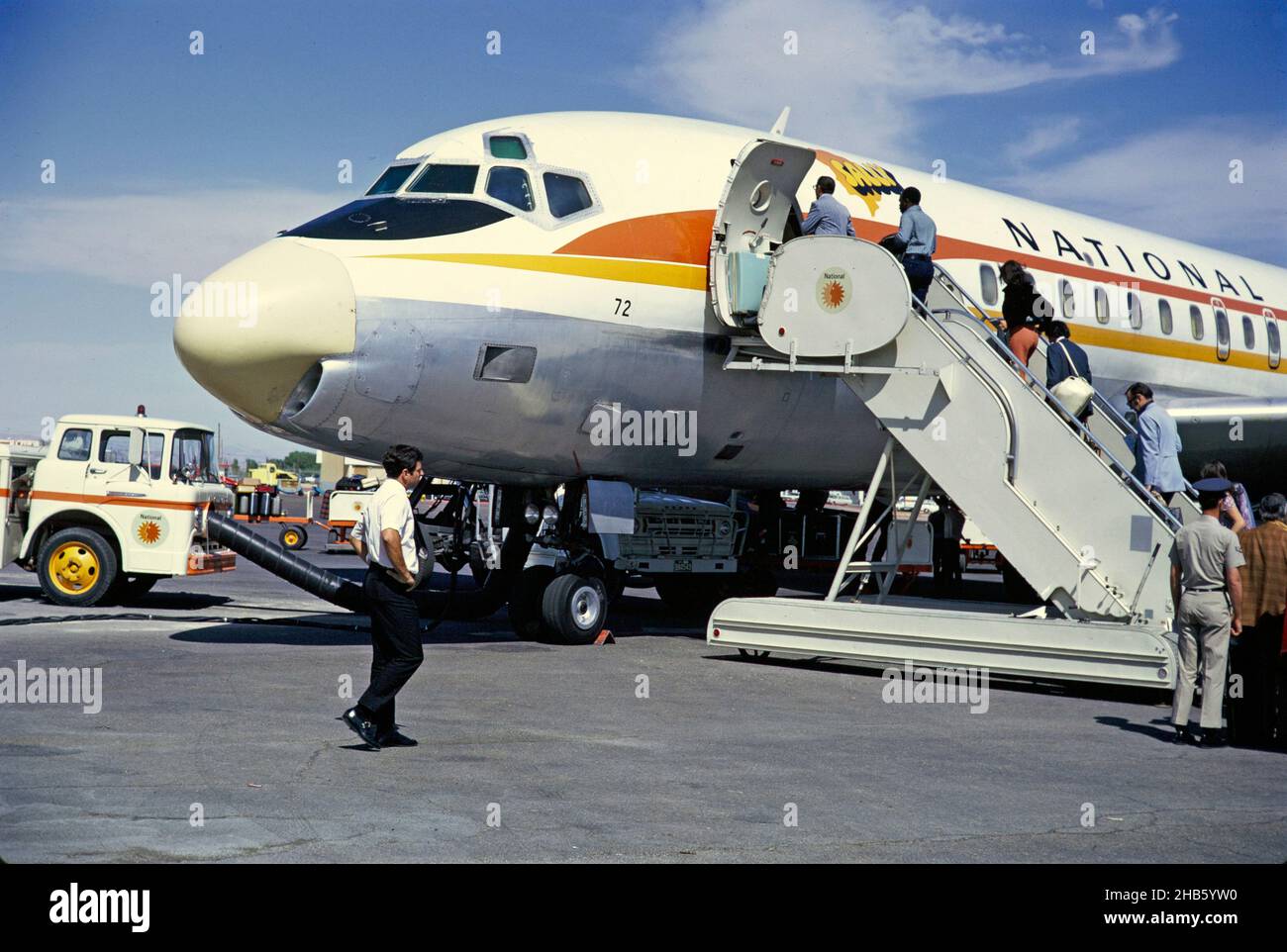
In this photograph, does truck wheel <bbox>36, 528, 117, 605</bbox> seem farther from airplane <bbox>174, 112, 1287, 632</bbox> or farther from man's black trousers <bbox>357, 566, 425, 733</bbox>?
man's black trousers <bbox>357, 566, 425, 733</bbox>

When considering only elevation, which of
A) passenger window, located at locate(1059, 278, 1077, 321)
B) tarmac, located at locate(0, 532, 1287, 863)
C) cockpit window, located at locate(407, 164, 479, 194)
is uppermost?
cockpit window, located at locate(407, 164, 479, 194)

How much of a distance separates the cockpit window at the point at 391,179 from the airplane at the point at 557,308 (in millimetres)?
28

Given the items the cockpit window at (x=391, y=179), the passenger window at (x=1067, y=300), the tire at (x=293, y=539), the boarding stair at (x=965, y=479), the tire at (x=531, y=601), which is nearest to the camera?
the boarding stair at (x=965, y=479)

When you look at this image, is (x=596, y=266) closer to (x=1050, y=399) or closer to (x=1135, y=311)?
(x=1050, y=399)

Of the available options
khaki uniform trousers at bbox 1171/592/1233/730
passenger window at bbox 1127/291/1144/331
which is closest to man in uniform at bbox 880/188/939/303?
khaki uniform trousers at bbox 1171/592/1233/730

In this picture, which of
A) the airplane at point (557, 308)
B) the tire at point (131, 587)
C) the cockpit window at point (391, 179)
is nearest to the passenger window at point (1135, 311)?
the airplane at point (557, 308)

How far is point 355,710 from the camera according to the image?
7.71 meters

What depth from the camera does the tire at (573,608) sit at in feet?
42.8

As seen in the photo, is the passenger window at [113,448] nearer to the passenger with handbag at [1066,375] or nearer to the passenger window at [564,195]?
the passenger window at [564,195]

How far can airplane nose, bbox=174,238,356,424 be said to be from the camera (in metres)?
10.6

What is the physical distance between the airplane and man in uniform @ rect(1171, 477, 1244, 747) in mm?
4950

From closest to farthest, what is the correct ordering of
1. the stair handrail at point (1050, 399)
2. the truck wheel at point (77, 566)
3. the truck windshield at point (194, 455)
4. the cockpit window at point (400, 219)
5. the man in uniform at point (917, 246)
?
the stair handrail at point (1050, 399) → the cockpit window at point (400, 219) → the man in uniform at point (917, 246) → the truck wheel at point (77, 566) → the truck windshield at point (194, 455)

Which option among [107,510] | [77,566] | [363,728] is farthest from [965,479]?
[77,566]
